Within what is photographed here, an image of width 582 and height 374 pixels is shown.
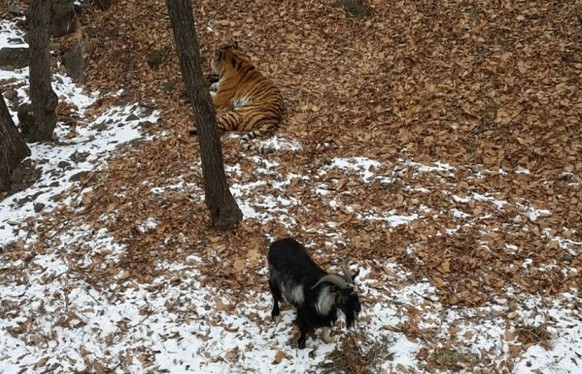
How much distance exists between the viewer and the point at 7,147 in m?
8.62

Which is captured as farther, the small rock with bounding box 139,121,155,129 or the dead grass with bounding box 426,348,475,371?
the small rock with bounding box 139,121,155,129

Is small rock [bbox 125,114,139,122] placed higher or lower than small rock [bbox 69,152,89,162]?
higher

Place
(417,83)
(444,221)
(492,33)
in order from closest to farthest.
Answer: (444,221)
(417,83)
(492,33)

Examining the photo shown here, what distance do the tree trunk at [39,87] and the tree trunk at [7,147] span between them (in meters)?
0.57

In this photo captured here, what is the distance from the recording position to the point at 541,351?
5.64m

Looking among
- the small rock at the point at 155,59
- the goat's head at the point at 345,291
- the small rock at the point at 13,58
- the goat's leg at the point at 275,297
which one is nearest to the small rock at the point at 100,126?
the small rock at the point at 155,59

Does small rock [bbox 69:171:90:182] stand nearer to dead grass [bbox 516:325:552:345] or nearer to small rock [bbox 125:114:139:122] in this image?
small rock [bbox 125:114:139:122]

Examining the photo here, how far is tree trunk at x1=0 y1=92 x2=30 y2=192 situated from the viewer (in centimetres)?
851

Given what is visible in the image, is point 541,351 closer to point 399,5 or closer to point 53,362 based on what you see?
point 53,362

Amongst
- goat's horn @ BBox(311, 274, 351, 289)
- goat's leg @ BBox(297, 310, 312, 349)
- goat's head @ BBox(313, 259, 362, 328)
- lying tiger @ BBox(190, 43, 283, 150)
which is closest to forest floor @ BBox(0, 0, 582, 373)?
goat's leg @ BBox(297, 310, 312, 349)

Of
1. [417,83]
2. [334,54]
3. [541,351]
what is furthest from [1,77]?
[541,351]

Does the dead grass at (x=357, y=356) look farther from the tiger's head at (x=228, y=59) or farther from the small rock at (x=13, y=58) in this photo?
the small rock at (x=13, y=58)

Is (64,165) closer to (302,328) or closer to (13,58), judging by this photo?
(13,58)

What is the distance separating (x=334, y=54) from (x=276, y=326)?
6.60 m
